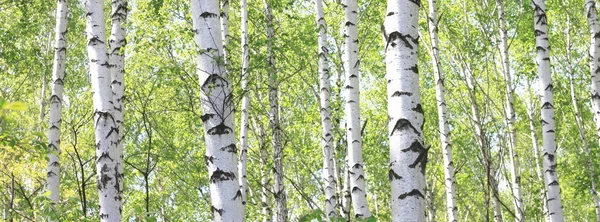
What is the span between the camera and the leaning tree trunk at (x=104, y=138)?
6043 mm

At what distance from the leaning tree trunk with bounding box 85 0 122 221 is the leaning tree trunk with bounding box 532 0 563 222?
15.8ft

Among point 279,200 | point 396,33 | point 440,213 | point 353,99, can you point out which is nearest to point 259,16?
point 279,200

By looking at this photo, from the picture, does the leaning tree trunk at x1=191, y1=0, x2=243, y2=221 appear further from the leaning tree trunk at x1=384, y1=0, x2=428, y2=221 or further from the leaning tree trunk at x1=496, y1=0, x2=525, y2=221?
the leaning tree trunk at x1=496, y1=0, x2=525, y2=221

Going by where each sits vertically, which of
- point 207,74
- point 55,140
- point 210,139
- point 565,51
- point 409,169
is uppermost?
point 565,51

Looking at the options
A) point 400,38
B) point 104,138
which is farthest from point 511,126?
point 400,38

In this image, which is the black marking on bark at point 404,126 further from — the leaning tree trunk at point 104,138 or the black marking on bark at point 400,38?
the leaning tree trunk at point 104,138

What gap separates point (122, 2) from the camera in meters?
7.58

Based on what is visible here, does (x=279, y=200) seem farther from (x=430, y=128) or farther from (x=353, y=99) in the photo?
(x=430, y=128)

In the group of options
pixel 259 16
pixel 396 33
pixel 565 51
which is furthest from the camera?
pixel 565 51

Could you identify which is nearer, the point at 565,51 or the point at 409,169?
the point at 409,169

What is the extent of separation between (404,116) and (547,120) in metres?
5.07

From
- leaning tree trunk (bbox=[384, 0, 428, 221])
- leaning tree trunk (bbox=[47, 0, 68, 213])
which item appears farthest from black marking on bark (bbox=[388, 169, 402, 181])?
leaning tree trunk (bbox=[47, 0, 68, 213])

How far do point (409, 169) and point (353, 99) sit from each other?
5.30 meters

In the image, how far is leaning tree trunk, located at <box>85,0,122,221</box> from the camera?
604cm
